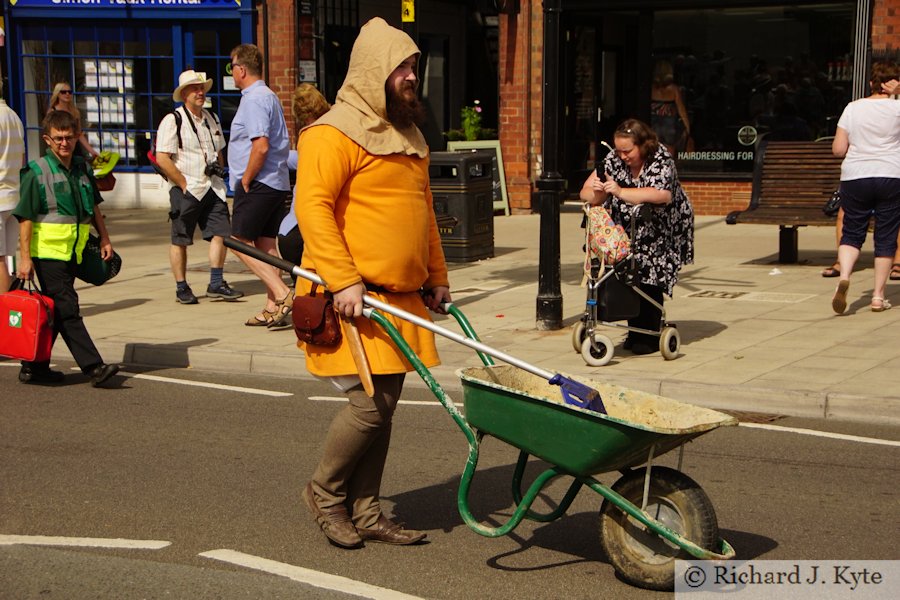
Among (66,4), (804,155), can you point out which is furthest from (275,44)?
(804,155)

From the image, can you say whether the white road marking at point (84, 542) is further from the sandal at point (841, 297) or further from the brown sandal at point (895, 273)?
the brown sandal at point (895, 273)

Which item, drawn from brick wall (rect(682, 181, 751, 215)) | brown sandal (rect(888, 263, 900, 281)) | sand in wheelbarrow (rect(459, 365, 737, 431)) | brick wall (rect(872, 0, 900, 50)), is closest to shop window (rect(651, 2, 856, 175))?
brick wall (rect(682, 181, 751, 215))

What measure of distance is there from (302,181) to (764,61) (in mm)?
14481

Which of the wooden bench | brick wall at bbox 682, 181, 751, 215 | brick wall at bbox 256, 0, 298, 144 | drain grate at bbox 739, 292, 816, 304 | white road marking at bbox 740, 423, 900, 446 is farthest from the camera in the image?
brick wall at bbox 256, 0, 298, 144

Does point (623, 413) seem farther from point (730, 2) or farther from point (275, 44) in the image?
point (275, 44)

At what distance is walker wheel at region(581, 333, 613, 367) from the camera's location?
870cm

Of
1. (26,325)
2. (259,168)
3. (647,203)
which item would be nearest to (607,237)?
(647,203)

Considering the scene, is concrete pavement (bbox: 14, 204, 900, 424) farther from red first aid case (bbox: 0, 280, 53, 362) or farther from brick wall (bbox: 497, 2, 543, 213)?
brick wall (bbox: 497, 2, 543, 213)

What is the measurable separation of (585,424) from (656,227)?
4.77 meters

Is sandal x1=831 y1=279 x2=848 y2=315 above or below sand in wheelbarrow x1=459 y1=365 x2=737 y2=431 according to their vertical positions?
below

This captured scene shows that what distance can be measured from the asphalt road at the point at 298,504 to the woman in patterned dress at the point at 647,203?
6.15 ft

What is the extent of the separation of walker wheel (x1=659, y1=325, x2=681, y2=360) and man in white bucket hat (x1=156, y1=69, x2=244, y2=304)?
15.0 feet

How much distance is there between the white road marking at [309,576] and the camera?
4.73 m

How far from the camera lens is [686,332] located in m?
9.89
